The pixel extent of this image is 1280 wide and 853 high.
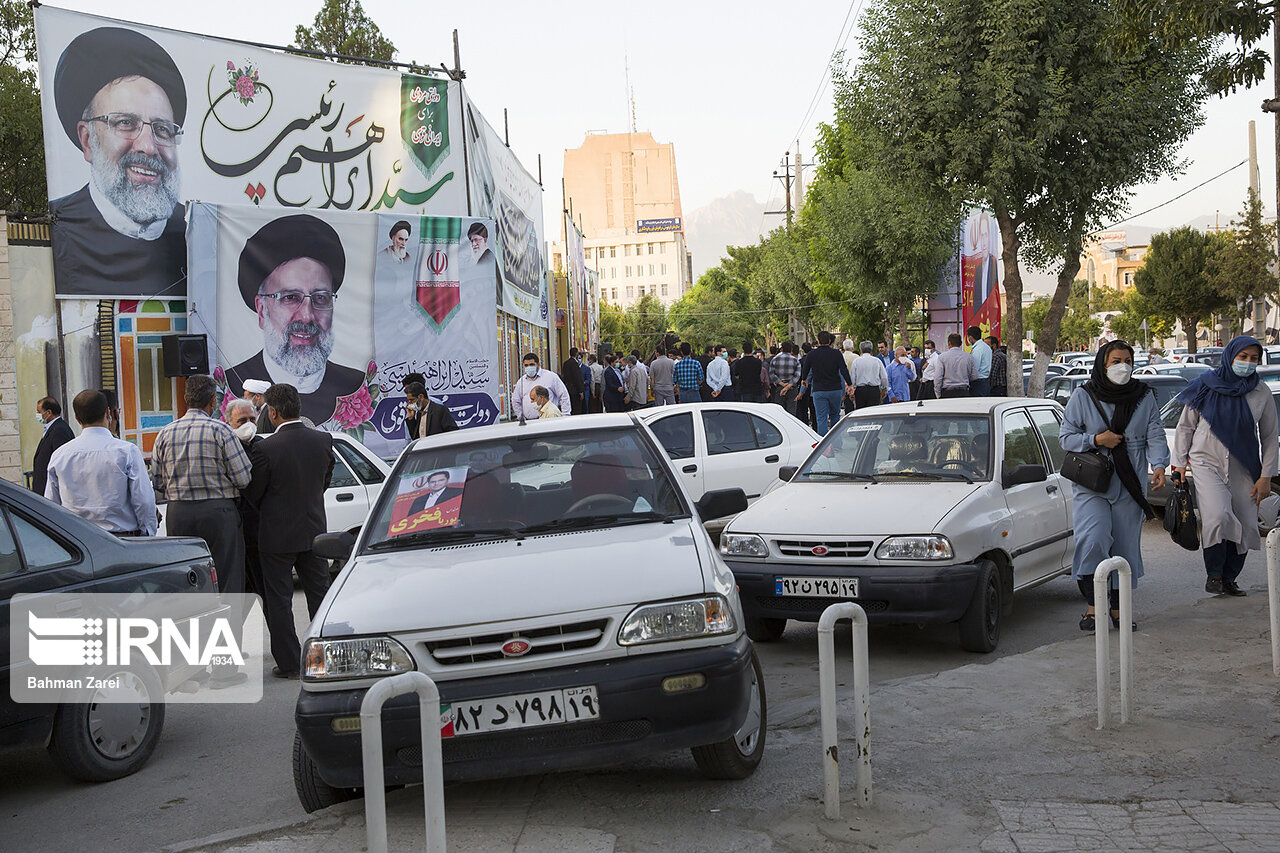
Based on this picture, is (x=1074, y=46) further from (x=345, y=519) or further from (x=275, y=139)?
(x=345, y=519)

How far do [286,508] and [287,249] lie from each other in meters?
9.76

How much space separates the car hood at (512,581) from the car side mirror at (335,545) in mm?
510

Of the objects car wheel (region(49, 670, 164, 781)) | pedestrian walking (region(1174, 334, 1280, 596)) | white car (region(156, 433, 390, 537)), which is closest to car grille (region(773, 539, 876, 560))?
pedestrian walking (region(1174, 334, 1280, 596))

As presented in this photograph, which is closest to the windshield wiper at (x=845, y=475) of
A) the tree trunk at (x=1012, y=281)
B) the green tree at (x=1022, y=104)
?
the green tree at (x=1022, y=104)

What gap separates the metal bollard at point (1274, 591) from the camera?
243 inches

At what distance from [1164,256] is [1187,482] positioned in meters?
67.6

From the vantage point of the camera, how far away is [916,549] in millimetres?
6914

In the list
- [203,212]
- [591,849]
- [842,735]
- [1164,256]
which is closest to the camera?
[591,849]

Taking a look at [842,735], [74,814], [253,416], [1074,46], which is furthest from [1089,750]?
[1074,46]

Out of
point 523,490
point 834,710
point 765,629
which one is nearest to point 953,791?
point 834,710

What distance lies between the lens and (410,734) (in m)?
4.17

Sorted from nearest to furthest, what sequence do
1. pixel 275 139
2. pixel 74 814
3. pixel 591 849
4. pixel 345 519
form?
pixel 591 849, pixel 74 814, pixel 345 519, pixel 275 139

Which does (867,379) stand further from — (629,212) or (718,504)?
(629,212)

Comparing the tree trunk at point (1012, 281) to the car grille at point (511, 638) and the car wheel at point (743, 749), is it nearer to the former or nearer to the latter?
the car wheel at point (743, 749)
